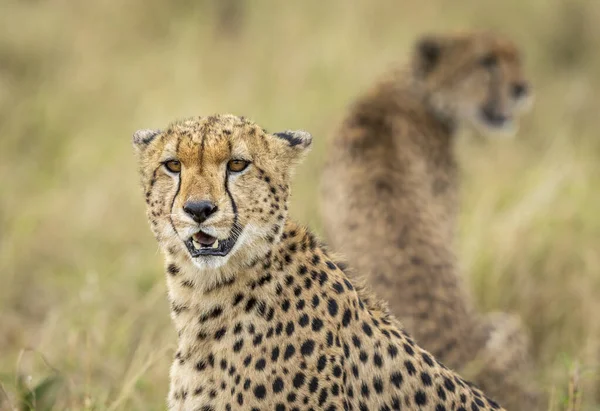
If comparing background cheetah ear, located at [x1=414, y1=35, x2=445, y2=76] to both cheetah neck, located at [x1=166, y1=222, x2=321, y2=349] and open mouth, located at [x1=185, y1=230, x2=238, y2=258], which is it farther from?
open mouth, located at [x1=185, y1=230, x2=238, y2=258]

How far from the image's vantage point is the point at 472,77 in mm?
5793

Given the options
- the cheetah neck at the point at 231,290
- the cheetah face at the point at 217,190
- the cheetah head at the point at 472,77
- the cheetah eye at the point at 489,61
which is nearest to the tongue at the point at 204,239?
the cheetah face at the point at 217,190

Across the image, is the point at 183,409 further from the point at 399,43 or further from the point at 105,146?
the point at 399,43

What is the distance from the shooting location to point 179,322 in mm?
3039

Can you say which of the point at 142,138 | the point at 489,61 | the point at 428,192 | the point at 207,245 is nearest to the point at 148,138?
the point at 142,138

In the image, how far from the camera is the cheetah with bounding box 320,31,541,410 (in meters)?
4.21

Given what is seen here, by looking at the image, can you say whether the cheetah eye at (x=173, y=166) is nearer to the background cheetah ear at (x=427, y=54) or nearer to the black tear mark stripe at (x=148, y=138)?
the black tear mark stripe at (x=148, y=138)

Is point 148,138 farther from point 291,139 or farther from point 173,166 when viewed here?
point 291,139

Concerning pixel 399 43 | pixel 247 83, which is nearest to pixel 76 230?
pixel 247 83

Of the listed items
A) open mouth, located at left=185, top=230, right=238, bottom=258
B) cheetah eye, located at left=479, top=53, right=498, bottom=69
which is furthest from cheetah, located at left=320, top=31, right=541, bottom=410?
open mouth, located at left=185, top=230, right=238, bottom=258

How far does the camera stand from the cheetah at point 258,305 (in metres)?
2.82

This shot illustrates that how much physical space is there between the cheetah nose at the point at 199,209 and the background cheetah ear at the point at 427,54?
3.33 metres

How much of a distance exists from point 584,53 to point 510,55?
4.36 m

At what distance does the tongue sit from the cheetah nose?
0.08 m
